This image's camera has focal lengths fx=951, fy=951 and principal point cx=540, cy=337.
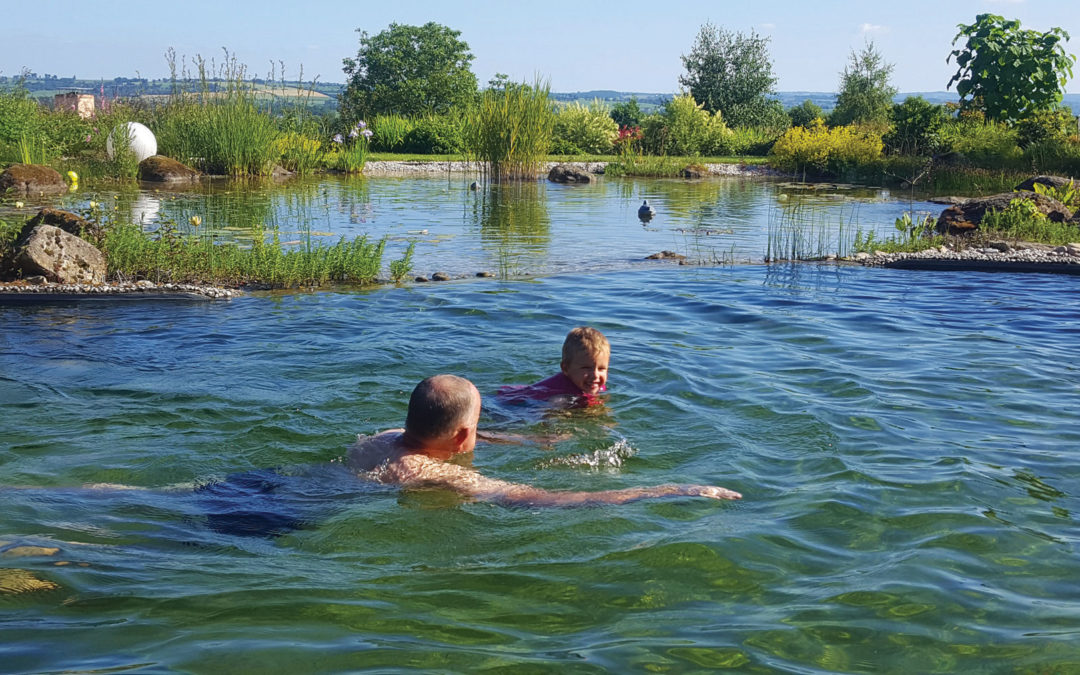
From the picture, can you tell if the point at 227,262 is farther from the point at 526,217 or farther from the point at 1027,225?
the point at 1027,225

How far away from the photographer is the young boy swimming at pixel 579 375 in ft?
21.0

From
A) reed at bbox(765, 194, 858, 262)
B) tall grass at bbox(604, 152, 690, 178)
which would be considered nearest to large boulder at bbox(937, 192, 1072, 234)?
reed at bbox(765, 194, 858, 262)

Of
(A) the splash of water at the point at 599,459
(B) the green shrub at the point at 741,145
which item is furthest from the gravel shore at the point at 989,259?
(B) the green shrub at the point at 741,145

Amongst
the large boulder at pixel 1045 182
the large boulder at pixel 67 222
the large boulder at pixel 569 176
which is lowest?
the large boulder at pixel 67 222

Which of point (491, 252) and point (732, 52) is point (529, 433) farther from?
point (732, 52)

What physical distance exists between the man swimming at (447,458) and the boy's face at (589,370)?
1.34 metres

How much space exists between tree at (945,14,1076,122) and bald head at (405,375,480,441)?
27.3 m

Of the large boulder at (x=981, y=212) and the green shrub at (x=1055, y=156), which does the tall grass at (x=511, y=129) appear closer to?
the large boulder at (x=981, y=212)

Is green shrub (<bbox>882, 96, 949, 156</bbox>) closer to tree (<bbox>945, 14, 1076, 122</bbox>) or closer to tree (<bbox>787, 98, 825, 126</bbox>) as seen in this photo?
tree (<bbox>945, 14, 1076, 122</bbox>)

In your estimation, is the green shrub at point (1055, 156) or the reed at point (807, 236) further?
the green shrub at point (1055, 156)

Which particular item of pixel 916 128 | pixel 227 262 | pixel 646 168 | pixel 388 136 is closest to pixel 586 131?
pixel 646 168

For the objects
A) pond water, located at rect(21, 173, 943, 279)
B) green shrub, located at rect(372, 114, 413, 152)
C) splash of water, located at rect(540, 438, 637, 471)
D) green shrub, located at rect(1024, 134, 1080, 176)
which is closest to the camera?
splash of water, located at rect(540, 438, 637, 471)

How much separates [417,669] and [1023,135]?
2829cm

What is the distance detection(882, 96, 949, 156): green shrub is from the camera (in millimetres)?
29703
